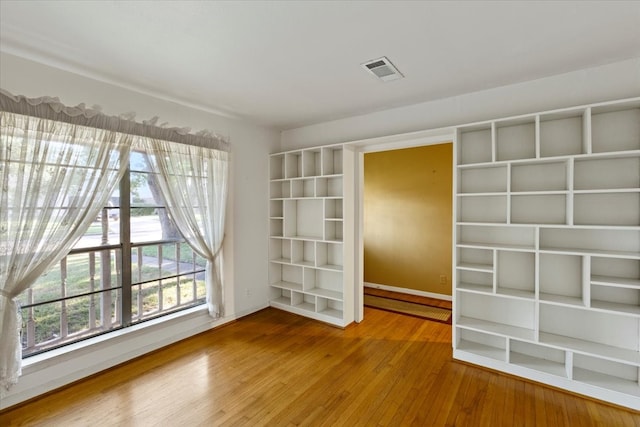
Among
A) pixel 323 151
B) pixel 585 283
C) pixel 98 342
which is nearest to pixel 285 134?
pixel 323 151

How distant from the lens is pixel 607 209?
2369mm

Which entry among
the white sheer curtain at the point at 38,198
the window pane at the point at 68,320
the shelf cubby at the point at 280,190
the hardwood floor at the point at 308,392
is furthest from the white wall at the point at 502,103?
the window pane at the point at 68,320

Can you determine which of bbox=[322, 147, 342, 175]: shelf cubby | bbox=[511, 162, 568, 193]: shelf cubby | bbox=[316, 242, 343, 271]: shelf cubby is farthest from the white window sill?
bbox=[511, 162, 568, 193]: shelf cubby

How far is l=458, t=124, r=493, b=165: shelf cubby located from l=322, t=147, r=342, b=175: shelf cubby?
1.50 metres

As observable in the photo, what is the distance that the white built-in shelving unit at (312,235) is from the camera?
12.2 feet

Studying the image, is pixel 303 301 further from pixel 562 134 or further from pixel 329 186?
pixel 562 134

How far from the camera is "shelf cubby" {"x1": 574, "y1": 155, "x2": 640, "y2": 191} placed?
2283mm

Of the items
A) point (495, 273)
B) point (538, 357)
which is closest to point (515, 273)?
point (495, 273)

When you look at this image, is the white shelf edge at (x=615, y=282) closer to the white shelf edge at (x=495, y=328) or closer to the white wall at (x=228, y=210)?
the white shelf edge at (x=495, y=328)

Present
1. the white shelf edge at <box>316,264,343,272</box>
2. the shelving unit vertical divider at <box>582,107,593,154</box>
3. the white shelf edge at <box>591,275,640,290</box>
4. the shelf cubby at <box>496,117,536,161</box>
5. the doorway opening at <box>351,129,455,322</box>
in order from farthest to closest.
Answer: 1. the doorway opening at <box>351,129,455,322</box>
2. the white shelf edge at <box>316,264,343,272</box>
3. the shelf cubby at <box>496,117,536,161</box>
4. the shelving unit vertical divider at <box>582,107,593,154</box>
5. the white shelf edge at <box>591,275,640,290</box>

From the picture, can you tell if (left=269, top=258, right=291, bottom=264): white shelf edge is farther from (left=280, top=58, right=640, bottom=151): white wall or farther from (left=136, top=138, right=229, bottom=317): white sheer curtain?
(left=280, top=58, right=640, bottom=151): white wall

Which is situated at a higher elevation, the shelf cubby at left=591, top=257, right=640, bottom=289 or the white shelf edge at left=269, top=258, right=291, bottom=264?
the shelf cubby at left=591, top=257, right=640, bottom=289

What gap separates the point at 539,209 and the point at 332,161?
2.38 metres

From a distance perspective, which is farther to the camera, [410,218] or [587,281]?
[410,218]
